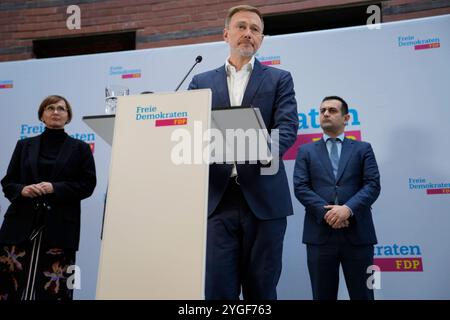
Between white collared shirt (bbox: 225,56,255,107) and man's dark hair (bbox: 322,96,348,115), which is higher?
man's dark hair (bbox: 322,96,348,115)

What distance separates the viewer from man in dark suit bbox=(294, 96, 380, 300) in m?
2.70

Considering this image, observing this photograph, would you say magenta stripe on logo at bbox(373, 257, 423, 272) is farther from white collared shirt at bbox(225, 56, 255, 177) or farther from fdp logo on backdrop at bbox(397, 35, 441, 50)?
white collared shirt at bbox(225, 56, 255, 177)

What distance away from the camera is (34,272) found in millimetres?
2535

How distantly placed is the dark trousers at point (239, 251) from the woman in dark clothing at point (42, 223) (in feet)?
3.65

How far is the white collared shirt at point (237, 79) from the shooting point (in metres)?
2.03

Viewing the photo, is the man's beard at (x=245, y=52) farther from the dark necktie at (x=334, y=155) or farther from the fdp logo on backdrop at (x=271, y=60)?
the fdp logo on backdrop at (x=271, y=60)

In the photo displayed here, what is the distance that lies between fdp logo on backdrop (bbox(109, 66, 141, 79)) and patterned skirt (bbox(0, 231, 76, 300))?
5.49 ft

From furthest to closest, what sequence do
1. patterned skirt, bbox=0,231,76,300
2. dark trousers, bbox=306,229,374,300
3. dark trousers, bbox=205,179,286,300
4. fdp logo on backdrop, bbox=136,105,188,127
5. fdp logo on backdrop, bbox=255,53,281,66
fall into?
fdp logo on backdrop, bbox=255,53,281,66, dark trousers, bbox=306,229,374,300, patterned skirt, bbox=0,231,76,300, dark trousers, bbox=205,179,286,300, fdp logo on backdrop, bbox=136,105,188,127

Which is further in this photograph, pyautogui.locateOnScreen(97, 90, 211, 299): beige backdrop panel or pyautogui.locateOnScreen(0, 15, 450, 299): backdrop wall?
pyautogui.locateOnScreen(0, 15, 450, 299): backdrop wall

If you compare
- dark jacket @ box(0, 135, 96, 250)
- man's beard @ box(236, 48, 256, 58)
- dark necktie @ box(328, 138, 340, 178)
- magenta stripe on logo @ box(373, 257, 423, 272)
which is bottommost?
magenta stripe on logo @ box(373, 257, 423, 272)

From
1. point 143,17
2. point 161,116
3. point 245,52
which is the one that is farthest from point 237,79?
point 143,17

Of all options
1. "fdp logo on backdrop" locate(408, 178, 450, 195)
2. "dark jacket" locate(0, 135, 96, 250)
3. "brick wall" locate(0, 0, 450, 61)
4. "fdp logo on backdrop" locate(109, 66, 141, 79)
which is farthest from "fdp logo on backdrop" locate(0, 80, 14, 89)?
"fdp logo on backdrop" locate(408, 178, 450, 195)

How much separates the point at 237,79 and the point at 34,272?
1.54 m

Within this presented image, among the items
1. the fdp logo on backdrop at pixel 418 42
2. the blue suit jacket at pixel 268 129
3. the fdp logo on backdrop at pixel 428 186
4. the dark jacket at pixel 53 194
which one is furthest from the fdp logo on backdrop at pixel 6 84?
the fdp logo on backdrop at pixel 428 186
